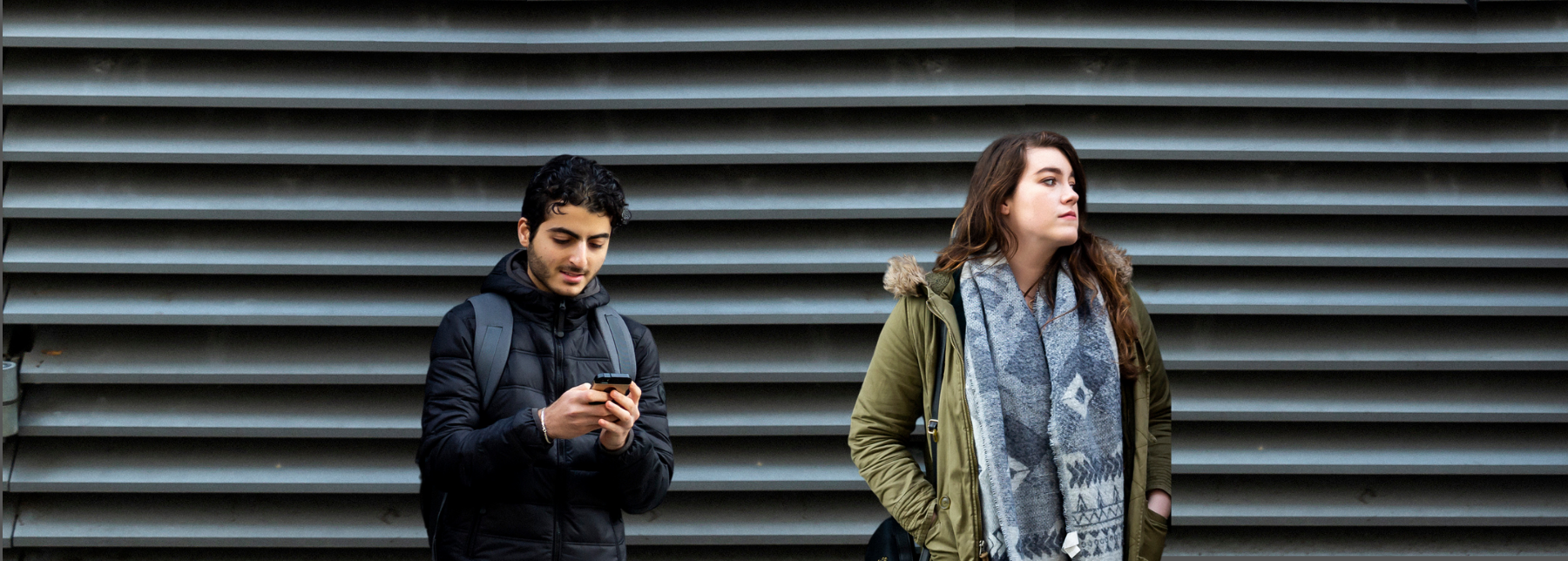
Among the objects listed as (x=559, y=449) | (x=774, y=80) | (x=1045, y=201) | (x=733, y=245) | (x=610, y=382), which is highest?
(x=774, y=80)

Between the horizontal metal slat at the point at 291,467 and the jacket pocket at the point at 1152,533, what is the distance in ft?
3.83

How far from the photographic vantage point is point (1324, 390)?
354 cm

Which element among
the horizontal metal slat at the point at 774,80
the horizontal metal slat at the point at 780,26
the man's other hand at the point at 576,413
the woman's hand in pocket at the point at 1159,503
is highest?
the horizontal metal slat at the point at 780,26

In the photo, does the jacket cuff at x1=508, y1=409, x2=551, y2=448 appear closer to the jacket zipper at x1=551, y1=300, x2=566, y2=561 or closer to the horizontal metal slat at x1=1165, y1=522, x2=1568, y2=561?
the jacket zipper at x1=551, y1=300, x2=566, y2=561

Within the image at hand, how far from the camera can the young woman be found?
234 cm

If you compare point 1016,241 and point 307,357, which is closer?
point 1016,241

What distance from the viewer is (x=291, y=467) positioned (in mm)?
3537

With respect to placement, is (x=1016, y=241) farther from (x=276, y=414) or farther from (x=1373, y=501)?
(x=276, y=414)

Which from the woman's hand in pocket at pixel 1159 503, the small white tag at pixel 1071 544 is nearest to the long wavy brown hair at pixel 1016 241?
the woman's hand in pocket at pixel 1159 503

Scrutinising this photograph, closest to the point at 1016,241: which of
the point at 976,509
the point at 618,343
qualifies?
the point at 976,509

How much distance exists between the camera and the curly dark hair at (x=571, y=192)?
7.85 ft

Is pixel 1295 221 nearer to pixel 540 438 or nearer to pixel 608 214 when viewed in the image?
pixel 608 214

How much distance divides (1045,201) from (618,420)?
1.07 meters

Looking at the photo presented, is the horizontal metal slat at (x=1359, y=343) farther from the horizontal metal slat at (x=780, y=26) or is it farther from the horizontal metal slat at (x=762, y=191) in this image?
the horizontal metal slat at (x=780, y=26)
